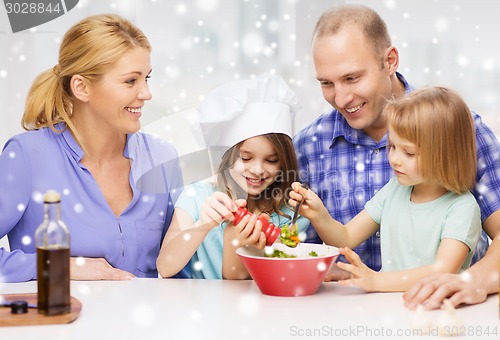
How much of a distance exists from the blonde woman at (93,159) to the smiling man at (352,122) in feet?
1.48

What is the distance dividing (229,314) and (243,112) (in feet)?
2.23

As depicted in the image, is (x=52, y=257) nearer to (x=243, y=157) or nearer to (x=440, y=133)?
(x=243, y=157)

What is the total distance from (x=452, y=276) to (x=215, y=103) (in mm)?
763

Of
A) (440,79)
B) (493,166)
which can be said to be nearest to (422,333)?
(493,166)

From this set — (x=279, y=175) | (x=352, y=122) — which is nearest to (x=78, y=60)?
(x=279, y=175)

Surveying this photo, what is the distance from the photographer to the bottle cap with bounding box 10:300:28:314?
111 centimetres

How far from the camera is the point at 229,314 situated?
1.16 meters

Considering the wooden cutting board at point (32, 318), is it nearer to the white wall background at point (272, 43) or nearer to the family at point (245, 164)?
the family at point (245, 164)

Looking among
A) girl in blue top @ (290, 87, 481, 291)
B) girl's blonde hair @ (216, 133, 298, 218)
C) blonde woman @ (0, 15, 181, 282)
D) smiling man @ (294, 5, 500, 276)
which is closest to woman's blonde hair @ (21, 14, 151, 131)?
blonde woman @ (0, 15, 181, 282)

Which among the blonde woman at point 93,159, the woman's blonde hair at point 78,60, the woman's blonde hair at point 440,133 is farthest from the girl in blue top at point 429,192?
the woman's blonde hair at point 78,60

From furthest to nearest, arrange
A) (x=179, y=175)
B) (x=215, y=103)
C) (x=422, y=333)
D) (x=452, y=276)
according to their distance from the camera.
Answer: (x=179, y=175)
(x=215, y=103)
(x=452, y=276)
(x=422, y=333)

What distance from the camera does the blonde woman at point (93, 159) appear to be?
1.66m

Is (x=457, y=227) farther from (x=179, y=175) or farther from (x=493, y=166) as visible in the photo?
(x=179, y=175)

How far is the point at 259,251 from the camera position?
1397mm
